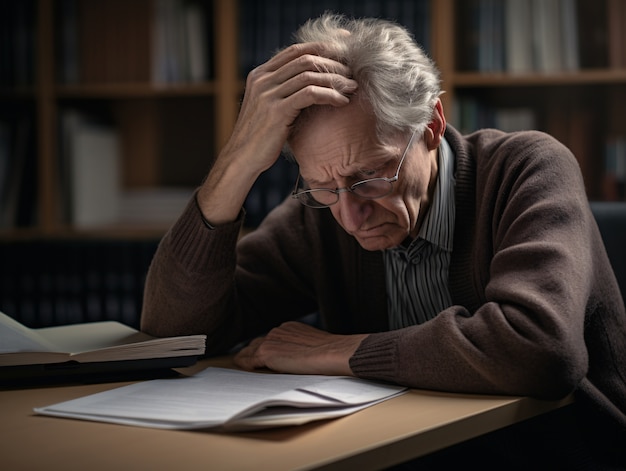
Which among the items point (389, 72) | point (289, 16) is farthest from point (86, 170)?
point (389, 72)

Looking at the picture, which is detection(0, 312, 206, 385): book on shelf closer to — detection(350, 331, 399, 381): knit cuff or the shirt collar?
detection(350, 331, 399, 381): knit cuff

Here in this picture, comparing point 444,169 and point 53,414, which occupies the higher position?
point 444,169

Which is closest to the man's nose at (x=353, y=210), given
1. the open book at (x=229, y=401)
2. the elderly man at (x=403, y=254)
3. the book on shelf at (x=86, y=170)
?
the elderly man at (x=403, y=254)

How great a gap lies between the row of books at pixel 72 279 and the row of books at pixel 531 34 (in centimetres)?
128

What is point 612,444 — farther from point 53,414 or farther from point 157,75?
point 157,75

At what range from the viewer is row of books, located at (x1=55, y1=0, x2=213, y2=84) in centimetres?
304

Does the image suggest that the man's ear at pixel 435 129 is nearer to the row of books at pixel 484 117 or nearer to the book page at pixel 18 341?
the book page at pixel 18 341

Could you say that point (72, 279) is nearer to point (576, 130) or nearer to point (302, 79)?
point (576, 130)

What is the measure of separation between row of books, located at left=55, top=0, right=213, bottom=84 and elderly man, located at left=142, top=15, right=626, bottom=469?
1.61 m

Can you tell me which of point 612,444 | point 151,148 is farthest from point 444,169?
point 151,148

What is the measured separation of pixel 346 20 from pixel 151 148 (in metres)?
1.97

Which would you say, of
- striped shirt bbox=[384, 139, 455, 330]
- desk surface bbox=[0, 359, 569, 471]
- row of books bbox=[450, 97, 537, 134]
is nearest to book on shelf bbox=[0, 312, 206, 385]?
desk surface bbox=[0, 359, 569, 471]

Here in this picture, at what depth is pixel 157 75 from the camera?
120 inches

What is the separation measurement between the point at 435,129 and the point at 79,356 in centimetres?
67
